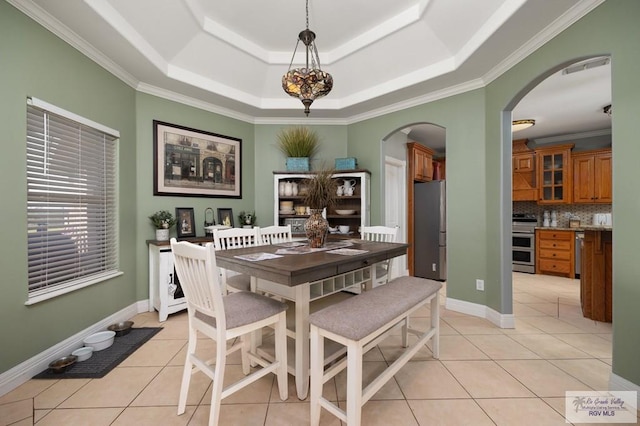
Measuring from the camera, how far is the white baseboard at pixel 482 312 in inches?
108

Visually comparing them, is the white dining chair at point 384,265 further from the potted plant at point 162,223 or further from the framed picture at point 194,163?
the potted plant at point 162,223

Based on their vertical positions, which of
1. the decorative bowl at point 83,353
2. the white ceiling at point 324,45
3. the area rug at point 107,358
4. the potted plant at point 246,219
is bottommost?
the area rug at point 107,358

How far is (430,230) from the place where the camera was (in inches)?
180

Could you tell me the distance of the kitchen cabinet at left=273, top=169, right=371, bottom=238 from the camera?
12.5 feet

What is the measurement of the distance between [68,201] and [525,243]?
22.5ft

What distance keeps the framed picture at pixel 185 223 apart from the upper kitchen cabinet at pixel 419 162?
12.1 ft

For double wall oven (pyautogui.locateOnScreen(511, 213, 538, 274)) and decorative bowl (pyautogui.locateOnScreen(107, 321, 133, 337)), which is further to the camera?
double wall oven (pyautogui.locateOnScreen(511, 213, 538, 274))

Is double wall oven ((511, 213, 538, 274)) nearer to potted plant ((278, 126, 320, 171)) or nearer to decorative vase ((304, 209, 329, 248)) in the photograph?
potted plant ((278, 126, 320, 171))

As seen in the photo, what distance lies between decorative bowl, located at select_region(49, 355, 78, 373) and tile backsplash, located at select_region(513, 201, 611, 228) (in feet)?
23.7

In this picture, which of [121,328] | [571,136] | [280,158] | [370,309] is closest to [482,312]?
[370,309]

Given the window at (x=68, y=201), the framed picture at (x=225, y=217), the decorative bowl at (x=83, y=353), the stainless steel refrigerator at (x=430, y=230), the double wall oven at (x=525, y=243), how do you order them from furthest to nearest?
the double wall oven at (x=525, y=243) < the stainless steel refrigerator at (x=430, y=230) < the framed picture at (x=225, y=217) < the decorative bowl at (x=83, y=353) < the window at (x=68, y=201)

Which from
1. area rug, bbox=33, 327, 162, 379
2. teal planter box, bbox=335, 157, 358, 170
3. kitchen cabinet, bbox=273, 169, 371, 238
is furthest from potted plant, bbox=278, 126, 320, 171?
area rug, bbox=33, 327, 162, 379

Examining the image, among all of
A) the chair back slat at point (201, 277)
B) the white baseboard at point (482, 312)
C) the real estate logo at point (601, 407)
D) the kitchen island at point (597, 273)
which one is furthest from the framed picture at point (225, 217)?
the kitchen island at point (597, 273)

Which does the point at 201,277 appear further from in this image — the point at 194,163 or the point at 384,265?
the point at 194,163
